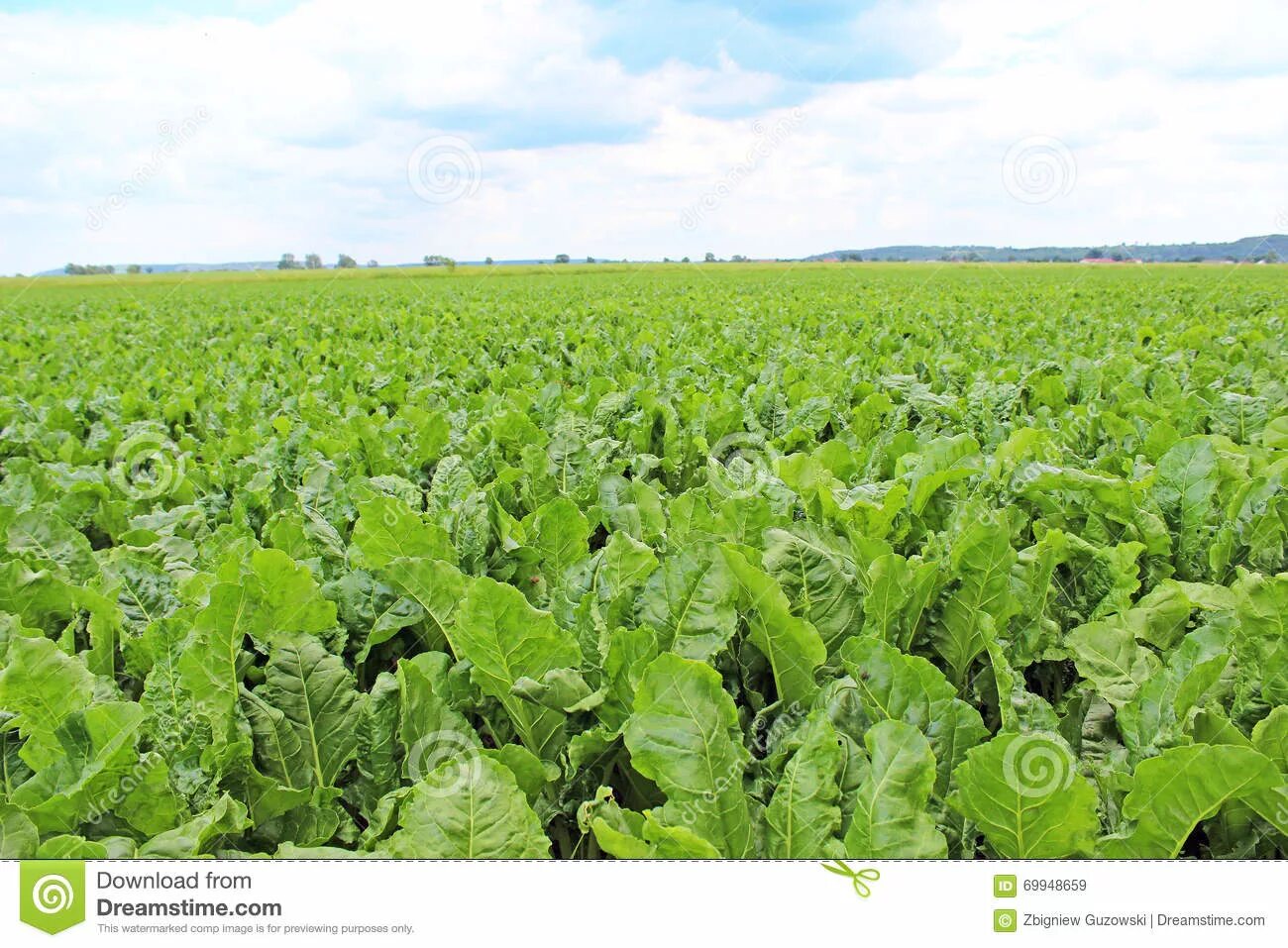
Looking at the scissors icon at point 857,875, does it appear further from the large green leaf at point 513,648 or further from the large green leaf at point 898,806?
the large green leaf at point 513,648

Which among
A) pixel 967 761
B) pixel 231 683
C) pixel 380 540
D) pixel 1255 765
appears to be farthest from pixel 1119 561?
pixel 231 683

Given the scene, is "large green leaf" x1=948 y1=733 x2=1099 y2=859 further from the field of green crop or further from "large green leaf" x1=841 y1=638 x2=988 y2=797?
"large green leaf" x1=841 y1=638 x2=988 y2=797

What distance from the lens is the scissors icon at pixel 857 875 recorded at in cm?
148

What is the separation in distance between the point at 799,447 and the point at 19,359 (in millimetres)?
11643

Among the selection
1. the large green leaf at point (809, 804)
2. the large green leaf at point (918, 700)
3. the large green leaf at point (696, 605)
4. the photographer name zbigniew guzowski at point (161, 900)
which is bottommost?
the photographer name zbigniew guzowski at point (161, 900)

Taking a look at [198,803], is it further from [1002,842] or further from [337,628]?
[1002,842]

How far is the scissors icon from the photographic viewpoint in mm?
1476

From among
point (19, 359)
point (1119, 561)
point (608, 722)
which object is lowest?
point (608, 722)

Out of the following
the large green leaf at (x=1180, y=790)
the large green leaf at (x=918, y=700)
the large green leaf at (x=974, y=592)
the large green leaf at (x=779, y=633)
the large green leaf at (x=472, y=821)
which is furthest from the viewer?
the large green leaf at (x=974, y=592)

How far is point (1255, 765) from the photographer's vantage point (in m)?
1.40

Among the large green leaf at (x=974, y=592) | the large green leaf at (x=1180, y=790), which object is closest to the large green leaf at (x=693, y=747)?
the large green leaf at (x=1180, y=790)

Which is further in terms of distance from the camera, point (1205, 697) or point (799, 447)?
point (799, 447)

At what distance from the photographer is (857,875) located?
1.48 m

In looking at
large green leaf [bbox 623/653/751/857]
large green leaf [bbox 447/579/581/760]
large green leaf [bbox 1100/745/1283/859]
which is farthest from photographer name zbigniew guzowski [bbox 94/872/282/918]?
large green leaf [bbox 1100/745/1283/859]
